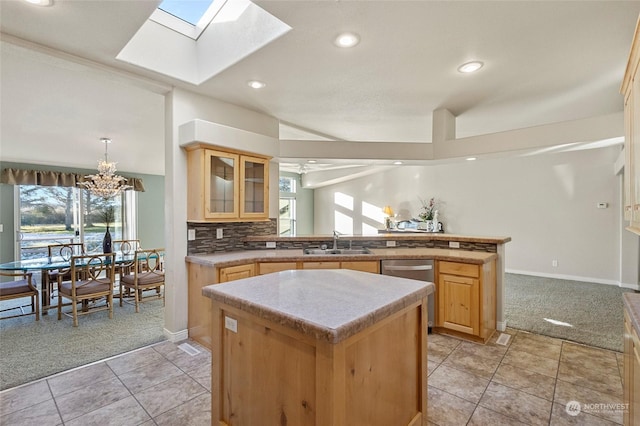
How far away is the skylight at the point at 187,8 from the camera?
261 cm

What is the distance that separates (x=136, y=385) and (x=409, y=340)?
6.79ft

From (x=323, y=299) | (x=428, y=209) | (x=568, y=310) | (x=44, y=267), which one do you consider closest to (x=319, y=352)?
(x=323, y=299)

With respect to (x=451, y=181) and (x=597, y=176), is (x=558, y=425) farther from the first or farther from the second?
(x=451, y=181)

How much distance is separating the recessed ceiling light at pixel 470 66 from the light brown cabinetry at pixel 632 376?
6.96 feet

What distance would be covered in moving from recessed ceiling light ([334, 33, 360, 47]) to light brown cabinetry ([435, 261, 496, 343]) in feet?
7.57

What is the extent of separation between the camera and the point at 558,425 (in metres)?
1.87

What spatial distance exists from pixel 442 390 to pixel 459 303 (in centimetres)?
109

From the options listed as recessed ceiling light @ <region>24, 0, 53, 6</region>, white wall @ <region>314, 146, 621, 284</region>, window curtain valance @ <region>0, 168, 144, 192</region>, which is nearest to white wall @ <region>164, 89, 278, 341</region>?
recessed ceiling light @ <region>24, 0, 53, 6</region>

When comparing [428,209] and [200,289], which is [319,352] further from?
[428,209]

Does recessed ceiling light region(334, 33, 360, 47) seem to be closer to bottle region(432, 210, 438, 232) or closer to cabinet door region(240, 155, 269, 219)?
cabinet door region(240, 155, 269, 219)

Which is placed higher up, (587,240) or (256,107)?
(256,107)

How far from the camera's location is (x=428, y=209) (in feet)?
25.2

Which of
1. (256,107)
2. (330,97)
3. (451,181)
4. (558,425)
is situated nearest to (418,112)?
(330,97)

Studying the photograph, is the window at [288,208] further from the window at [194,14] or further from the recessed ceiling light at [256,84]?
the window at [194,14]
